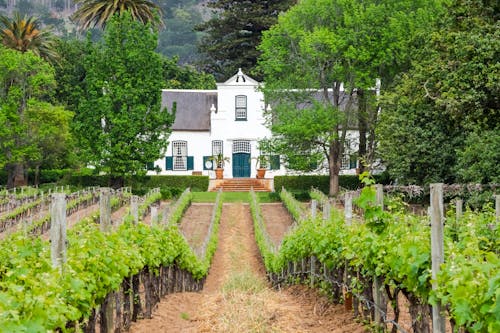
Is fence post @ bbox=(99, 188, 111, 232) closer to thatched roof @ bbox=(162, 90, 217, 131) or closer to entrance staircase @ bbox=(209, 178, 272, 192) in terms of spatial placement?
entrance staircase @ bbox=(209, 178, 272, 192)

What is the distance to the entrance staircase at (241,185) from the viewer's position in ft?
164

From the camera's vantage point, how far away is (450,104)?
949 inches

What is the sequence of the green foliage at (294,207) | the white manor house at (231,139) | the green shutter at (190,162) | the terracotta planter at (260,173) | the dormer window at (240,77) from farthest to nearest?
the green shutter at (190,162), the dormer window at (240,77), the white manor house at (231,139), the terracotta planter at (260,173), the green foliage at (294,207)

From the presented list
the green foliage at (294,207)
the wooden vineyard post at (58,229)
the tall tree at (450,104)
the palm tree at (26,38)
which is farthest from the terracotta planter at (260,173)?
the wooden vineyard post at (58,229)

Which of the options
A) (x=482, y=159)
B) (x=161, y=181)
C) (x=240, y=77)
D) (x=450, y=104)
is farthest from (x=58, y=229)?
(x=240, y=77)

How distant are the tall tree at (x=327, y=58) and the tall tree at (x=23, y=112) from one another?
12828 mm

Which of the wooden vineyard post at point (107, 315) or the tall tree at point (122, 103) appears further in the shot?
the tall tree at point (122, 103)

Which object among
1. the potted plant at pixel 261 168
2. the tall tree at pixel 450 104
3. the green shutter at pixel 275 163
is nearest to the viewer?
the tall tree at pixel 450 104

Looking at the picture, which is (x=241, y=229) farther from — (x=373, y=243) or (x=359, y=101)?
(x=373, y=243)

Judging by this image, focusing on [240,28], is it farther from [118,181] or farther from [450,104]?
[450,104]

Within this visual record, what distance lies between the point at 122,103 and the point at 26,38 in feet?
56.4

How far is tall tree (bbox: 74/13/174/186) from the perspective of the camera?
139ft

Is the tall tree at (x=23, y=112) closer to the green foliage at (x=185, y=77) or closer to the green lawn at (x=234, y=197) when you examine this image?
the green lawn at (x=234, y=197)

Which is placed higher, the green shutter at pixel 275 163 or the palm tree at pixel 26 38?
the palm tree at pixel 26 38
